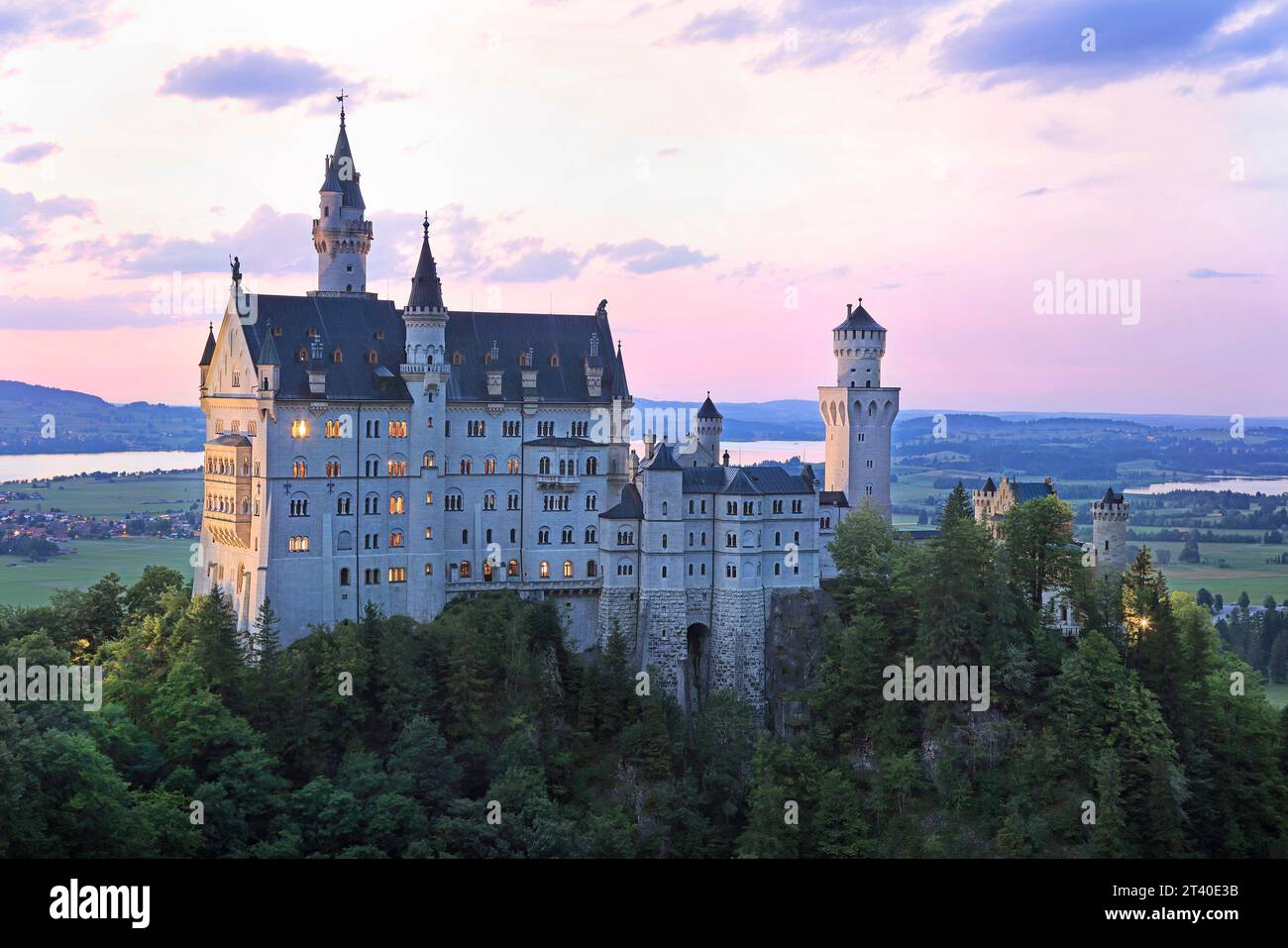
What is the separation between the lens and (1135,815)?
80.2 m

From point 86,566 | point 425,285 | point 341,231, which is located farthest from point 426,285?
point 86,566

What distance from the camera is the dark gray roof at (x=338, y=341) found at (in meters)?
84.1

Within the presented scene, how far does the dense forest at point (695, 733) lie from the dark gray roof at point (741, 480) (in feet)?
23.4

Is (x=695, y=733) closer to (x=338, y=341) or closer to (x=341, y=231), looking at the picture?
(x=338, y=341)

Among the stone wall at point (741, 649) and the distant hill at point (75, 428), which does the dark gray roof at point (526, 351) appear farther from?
the distant hill at point (75, 428)

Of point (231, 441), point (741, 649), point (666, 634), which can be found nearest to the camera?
point (231, 441)

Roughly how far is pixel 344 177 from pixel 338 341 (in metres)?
15.2

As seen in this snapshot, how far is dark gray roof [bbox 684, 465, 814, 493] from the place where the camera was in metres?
87.9

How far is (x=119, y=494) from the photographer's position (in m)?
174

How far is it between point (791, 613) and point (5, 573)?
7105 centimetres

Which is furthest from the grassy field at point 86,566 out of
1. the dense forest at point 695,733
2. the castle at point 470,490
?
the castle at point 470,490

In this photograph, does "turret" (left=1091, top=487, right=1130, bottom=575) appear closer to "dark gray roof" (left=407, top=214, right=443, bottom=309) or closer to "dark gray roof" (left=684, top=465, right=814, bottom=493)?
"dark gray roof" (left=684, top=465, right=814, bottom=493)

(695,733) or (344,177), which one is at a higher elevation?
(344,177)

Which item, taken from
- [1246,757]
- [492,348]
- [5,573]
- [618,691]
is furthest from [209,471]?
[1246,757]
